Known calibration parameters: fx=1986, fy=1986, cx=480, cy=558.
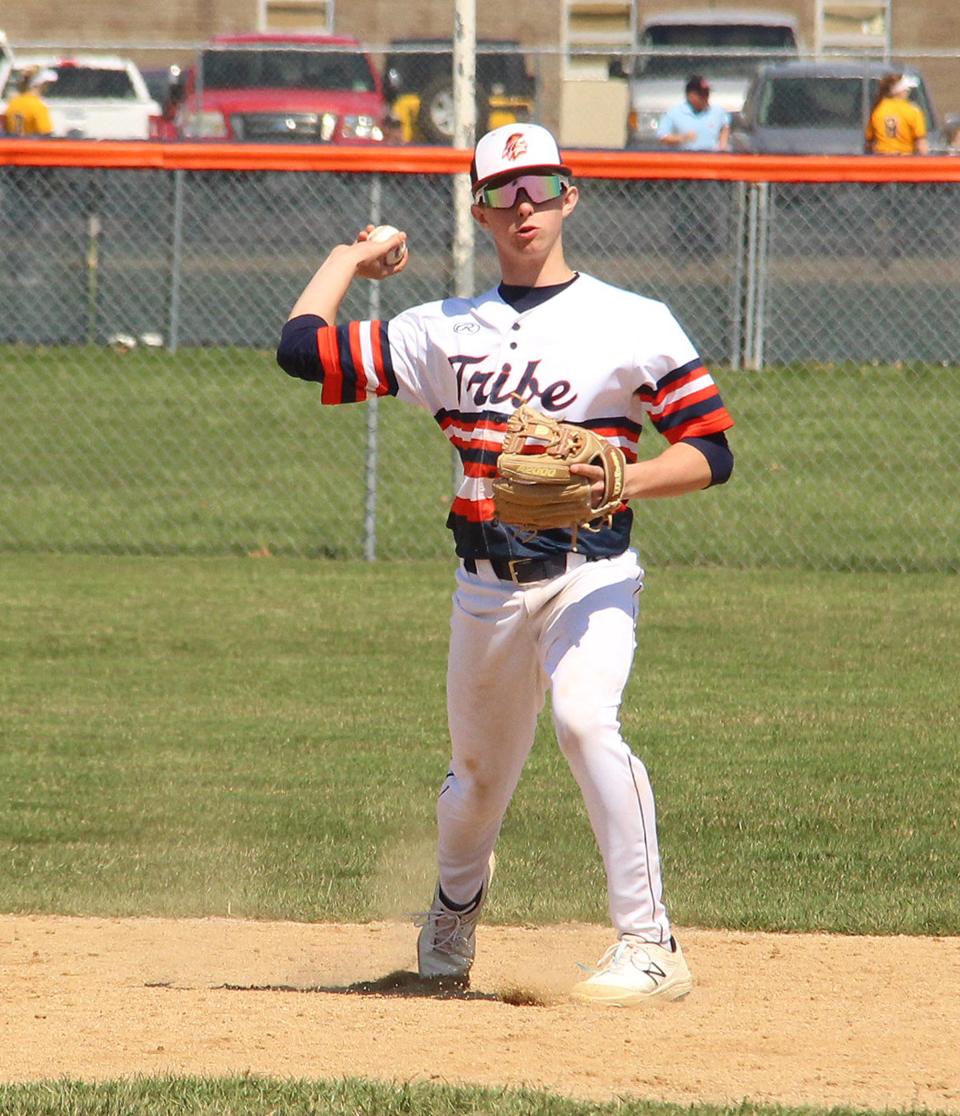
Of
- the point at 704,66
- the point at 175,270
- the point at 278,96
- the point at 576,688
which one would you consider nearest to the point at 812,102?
the point at 704,66

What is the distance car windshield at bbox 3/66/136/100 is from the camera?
21328mm

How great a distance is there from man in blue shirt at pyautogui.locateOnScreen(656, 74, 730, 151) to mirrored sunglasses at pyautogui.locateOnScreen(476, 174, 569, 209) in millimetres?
12987

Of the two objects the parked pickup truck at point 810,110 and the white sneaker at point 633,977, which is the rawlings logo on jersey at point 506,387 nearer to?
the white sneaker at point 633,977

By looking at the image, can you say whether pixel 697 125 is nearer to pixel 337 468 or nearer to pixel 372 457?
Result: pixel 337 468

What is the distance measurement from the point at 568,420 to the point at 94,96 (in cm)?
1816

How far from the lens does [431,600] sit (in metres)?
10.3

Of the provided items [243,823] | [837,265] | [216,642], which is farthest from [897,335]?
[243,823]

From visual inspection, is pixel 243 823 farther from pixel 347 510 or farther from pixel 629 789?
pixel 347 510

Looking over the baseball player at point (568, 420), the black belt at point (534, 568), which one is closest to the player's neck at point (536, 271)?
the baseball player at point (568, 420)

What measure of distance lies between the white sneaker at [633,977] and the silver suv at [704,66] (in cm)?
1407

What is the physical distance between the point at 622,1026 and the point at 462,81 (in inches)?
283

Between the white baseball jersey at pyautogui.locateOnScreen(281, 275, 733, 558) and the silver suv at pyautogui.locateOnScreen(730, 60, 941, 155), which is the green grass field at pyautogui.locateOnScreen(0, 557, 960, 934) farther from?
the silver suv at pyautogui.locateOnScreen(730, 60, 941, 155)

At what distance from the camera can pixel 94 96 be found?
842 inches

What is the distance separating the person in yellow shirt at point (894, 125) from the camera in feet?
51.2
